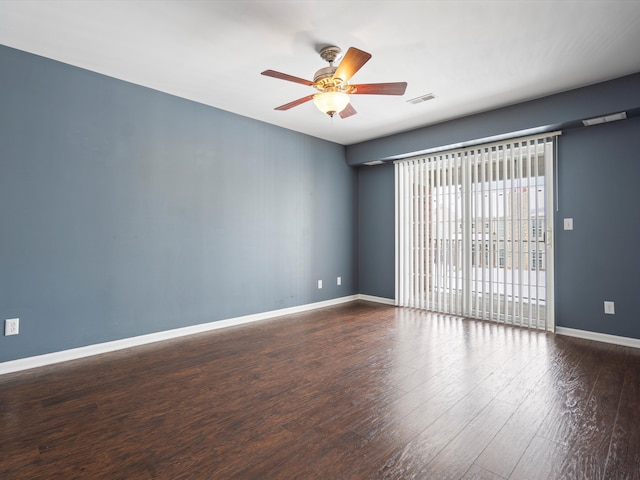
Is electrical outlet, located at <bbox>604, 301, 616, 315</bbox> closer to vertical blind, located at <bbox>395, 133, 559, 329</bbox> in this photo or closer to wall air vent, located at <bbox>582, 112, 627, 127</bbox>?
vertical blind, located at <bbox>395, 133, 559, 329</bbox>

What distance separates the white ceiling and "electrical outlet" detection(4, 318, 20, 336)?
2.34m

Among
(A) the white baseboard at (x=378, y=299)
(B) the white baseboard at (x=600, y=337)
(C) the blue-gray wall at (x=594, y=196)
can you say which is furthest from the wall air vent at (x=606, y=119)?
(A) the white baseboard at (x=378, y=299)

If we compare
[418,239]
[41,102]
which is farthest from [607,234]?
[41,102]

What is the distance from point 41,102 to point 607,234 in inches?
231

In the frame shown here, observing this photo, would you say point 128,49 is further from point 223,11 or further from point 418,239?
point 418,239

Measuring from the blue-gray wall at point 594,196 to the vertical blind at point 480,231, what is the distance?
0.63ft

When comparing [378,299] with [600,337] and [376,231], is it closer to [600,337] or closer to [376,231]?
[376,231]

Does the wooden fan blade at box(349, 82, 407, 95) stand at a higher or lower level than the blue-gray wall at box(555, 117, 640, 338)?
higher

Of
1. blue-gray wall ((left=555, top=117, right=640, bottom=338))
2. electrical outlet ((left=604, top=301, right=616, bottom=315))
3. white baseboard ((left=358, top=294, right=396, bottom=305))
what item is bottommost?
white baseboard ((left=358, top=294, right=396, bottom=305))

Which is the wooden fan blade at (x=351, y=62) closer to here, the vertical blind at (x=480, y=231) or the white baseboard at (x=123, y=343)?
the vertical blind at (x=480, y=231)

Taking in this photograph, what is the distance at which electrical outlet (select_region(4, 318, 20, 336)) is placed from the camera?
283cm

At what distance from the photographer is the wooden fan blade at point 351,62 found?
7.26 feet

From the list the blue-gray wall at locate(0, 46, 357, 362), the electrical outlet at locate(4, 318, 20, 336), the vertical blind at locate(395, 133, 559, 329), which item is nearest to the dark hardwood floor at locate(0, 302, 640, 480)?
the electrical outlet at locate(4, 318, 20, 336)

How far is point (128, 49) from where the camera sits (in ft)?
9.37
